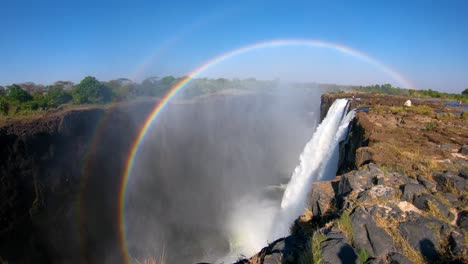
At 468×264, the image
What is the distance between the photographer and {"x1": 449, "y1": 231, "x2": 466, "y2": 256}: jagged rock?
9.40 ft

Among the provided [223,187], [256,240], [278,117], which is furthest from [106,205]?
[278,117]

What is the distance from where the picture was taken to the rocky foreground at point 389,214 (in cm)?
308

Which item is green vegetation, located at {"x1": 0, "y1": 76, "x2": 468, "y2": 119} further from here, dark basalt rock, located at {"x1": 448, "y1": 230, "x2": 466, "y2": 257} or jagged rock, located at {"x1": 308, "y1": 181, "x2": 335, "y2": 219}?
dark basalt rock, located at {"x1": 448, "y1": 230, "x2": 466, "y2": 257}

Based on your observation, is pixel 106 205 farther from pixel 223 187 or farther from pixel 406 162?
pixel 406 162

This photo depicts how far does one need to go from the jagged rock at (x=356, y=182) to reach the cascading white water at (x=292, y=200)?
11.4 feet

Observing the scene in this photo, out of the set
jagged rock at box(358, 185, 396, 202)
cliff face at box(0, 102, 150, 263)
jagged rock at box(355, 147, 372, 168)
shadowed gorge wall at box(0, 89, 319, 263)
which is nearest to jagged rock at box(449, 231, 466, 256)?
jagged rock at box(358, 185, 396, 202)

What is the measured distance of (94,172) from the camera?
21969 millimetres

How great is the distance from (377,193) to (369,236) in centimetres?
118

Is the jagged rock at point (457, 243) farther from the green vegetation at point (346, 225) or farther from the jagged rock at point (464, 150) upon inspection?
the jagged rock at point (464, 150)

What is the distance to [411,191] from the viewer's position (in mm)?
4203

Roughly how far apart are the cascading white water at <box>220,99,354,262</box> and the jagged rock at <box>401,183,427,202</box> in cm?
419

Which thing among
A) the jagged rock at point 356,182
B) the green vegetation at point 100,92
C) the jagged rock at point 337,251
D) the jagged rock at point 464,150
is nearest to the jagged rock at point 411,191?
the jagged rock at point 356,182

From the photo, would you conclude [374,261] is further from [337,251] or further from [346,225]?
[346,225]

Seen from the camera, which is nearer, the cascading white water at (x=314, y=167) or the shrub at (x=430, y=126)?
the shrub at (x=430, y=126)
